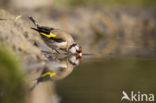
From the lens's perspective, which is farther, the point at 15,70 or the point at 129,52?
the point at 129,52

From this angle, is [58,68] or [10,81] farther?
[58,68]

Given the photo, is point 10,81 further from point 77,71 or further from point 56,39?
point 56,39

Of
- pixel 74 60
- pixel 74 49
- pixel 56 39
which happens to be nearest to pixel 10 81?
pixel 56 39

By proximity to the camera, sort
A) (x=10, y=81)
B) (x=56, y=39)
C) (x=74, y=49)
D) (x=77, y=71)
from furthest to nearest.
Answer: (x=74, y=49), (x=56, y=39), (x=77, y=71), (x=10, y=81)

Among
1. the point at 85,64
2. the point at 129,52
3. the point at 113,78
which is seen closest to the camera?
the point at 113,78

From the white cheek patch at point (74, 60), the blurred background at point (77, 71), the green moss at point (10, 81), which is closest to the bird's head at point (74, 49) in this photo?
the white cheek patch at point (74, 60)

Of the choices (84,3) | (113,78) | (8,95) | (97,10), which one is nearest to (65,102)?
(8,95)

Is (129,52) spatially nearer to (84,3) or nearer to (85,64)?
(85,64)
